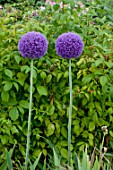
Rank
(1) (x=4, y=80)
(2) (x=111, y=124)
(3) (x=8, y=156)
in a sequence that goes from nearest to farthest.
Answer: (3) (x=8, y=156) < (1) (x=4, y=80) < (2) (x=111, y=124)

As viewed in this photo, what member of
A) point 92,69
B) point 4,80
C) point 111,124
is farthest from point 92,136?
point 4,80

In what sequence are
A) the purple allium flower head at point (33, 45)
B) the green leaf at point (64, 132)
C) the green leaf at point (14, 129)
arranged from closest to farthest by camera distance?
1. the purple allium flower head at point (33, 45)
2. the green leaf at point (14, 129)
3. the green leaf at point (64, 132)

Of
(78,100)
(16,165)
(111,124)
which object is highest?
(78,100)

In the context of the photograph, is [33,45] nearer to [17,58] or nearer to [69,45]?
[69,45]

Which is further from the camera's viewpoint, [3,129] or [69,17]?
[69,17]

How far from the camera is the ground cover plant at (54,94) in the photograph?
3072 mm

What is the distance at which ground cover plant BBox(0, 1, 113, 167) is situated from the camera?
3072 mm

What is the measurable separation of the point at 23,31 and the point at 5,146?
0.88 metres

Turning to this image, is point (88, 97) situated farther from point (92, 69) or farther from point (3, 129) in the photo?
point (3, 129)

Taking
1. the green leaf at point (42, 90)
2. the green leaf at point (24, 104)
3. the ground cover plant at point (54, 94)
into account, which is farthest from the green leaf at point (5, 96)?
the green leaf at point (42, 90)

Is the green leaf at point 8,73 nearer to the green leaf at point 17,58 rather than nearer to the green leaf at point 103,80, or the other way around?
the green leaf at point 17,58

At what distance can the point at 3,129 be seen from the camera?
3.07 meters

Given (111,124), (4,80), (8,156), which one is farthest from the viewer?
(111,124)

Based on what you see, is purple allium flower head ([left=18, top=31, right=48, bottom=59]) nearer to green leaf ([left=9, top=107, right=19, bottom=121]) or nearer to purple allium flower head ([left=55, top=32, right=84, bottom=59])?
purple allium flower head ([left=55, top=32, right=84, bottom=59])
